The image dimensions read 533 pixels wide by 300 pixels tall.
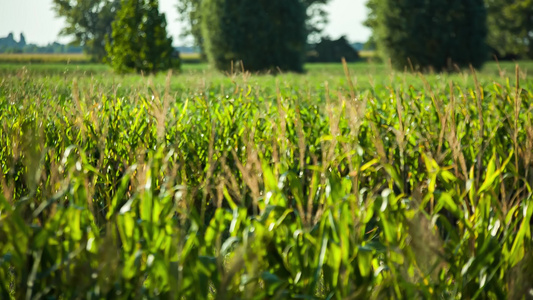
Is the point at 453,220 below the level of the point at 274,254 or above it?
below

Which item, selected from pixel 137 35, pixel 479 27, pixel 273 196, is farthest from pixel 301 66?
pixel 273 196

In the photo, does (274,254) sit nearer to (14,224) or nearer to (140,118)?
(14,224)

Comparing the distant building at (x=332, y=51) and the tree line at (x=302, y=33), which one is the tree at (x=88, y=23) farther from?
the distant building at (x=332, y=51)

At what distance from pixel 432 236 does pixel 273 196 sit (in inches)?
24.4

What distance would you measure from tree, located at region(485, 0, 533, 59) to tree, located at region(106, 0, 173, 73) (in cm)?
3333

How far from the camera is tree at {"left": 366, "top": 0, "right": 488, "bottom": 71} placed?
89.5 ft

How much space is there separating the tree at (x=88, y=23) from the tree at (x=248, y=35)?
409 inches

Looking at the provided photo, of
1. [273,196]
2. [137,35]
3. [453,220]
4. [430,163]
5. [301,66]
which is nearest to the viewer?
[273,196]

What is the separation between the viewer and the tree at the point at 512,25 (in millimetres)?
46750

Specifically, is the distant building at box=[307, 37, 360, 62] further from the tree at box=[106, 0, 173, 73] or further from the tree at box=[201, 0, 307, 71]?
the tree at box=[106, 0, 173, 73]

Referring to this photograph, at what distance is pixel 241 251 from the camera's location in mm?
1466

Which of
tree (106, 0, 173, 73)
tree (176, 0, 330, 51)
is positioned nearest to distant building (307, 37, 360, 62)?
tree (176, 0, 330, 51)

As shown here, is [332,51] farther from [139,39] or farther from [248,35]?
[139,39]

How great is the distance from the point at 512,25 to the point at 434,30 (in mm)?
24551
